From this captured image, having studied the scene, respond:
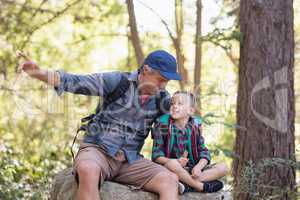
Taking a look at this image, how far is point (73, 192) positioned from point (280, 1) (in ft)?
10.7

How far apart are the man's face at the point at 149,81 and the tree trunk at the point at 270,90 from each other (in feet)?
6.23


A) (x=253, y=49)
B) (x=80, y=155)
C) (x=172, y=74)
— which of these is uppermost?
(x=253, y=49)

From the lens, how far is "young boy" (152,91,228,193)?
4.31 m

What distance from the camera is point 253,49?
5883 mm

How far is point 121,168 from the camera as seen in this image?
430 centimetres

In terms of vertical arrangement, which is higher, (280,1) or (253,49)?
(280,1)

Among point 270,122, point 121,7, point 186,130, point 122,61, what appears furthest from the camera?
point 122,61

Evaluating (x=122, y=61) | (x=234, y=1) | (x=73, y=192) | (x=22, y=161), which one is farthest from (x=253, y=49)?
(x=122, y=61)

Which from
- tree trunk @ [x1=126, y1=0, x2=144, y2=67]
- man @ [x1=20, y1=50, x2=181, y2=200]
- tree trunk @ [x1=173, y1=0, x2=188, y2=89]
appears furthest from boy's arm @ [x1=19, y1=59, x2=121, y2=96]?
tree trunk @ [x1=173, y1=0, x2=188, y2=89]

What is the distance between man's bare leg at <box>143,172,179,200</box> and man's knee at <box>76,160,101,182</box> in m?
0.47

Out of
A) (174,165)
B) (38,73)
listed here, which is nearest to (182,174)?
(174,165)

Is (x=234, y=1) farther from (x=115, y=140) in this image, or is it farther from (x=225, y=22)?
(x=115, y=140)

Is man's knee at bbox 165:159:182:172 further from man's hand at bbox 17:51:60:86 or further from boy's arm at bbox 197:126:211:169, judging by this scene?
man's hand at bbox 17:51:60:86

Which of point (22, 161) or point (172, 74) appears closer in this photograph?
point (172, 74)
